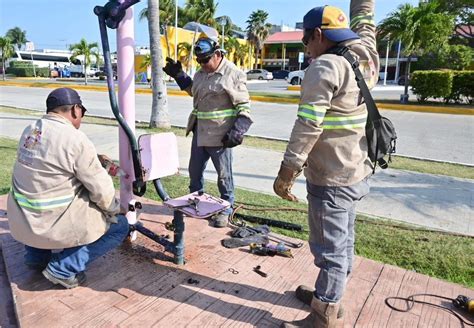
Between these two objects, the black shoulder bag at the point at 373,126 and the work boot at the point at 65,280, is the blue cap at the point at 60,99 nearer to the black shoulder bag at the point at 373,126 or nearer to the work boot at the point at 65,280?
the work boot at the point at 65,280

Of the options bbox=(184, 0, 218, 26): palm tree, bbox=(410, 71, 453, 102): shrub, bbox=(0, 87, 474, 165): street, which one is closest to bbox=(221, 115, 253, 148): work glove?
bbox=(0, 87, 474, 165): street

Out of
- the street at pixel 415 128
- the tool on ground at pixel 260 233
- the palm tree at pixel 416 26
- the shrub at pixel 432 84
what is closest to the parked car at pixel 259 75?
the palm tree at pixel 416 26

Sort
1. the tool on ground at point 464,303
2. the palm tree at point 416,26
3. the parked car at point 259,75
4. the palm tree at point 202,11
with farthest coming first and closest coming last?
the parked car at point 259,75
the palm tree at point 202,11
the palm tree at point 416,26
the tool on ground at point 464,303

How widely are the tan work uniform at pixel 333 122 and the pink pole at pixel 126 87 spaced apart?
1569 mm

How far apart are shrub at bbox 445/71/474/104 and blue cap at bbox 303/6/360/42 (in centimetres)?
1747

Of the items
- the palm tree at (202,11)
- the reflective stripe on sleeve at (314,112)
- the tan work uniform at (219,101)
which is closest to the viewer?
the reflective stripe on sleeve at (314,112)

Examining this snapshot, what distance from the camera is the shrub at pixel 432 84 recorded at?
679 inches

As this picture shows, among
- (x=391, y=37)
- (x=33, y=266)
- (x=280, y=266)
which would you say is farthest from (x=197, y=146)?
(x=391, y=37)

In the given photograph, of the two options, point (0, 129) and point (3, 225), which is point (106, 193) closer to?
point (3, 225)

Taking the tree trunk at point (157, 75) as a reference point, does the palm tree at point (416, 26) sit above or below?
above

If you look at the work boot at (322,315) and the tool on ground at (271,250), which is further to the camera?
the tool on ground at (271,250)

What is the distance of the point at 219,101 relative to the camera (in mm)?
3705

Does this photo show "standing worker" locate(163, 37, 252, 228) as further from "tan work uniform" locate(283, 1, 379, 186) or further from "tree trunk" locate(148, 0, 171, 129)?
"tree trunk" locate(148, 0, 171, 129)

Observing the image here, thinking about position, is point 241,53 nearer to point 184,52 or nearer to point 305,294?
point 184,52
